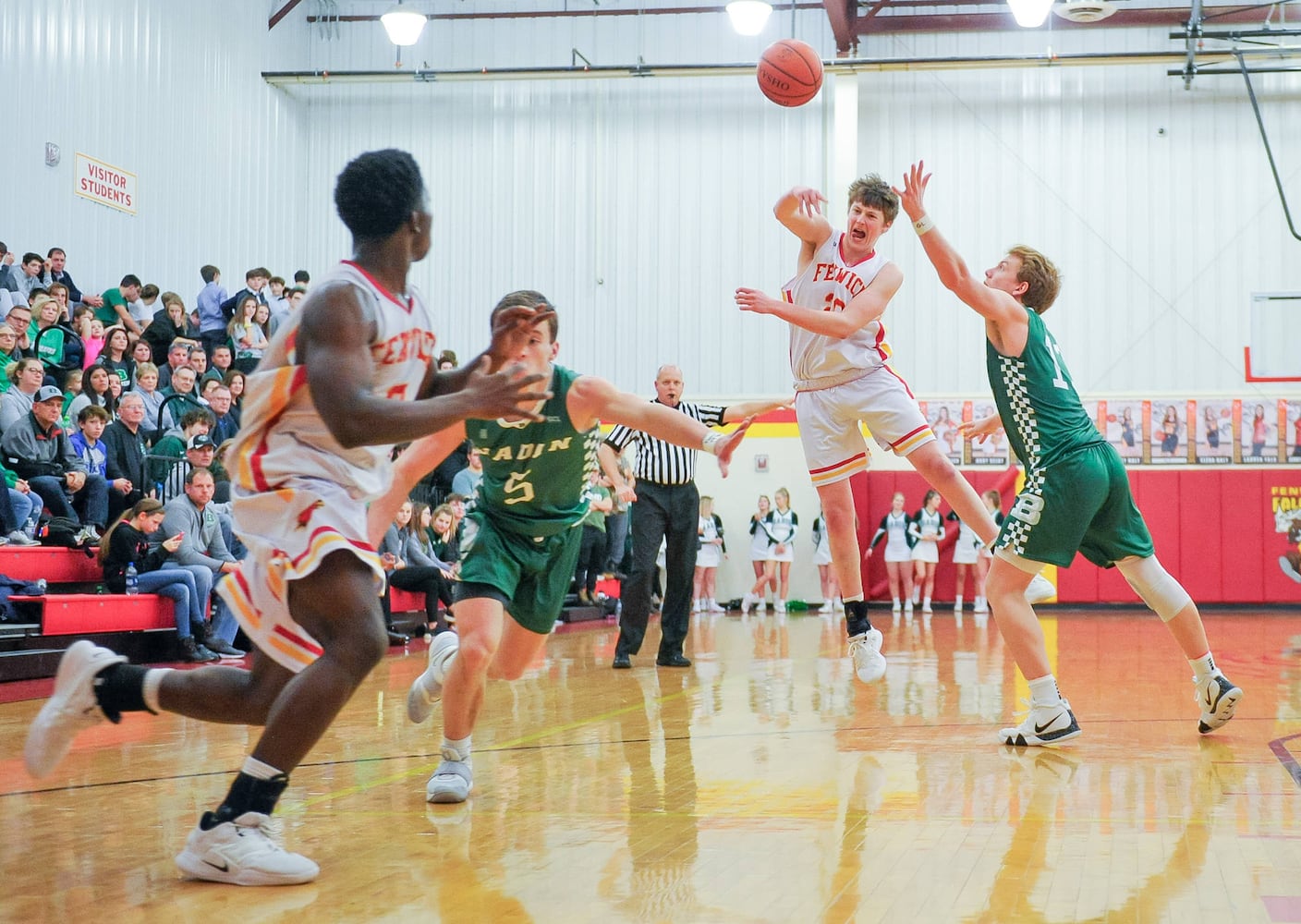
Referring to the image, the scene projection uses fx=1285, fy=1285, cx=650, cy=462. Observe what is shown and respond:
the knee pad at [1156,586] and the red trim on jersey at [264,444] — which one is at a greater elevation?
the red trim on jersey at [264,444]

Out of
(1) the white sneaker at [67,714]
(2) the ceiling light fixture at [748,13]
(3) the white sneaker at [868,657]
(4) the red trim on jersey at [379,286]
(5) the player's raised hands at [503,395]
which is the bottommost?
(3) the white sneaker at [868,657]

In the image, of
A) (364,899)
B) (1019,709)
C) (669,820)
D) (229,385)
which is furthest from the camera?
(229,385)

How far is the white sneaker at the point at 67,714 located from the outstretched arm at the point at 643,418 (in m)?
1.61

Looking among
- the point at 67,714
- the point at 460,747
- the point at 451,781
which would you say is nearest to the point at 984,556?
the point at 460,747

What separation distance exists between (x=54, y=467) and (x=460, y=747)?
6.83m

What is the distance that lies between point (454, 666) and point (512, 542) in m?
0.48

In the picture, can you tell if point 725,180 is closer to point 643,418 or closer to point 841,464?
point 841,464

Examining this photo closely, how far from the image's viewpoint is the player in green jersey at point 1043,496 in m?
5.41

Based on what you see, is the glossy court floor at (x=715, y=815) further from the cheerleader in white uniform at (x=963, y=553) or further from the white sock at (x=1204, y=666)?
the cheerleader in white uniform at (x=963, y=553)

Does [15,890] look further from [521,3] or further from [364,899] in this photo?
[521,3]

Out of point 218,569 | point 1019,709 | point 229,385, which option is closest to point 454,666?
point 1019,709

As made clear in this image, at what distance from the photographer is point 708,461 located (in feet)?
67.7

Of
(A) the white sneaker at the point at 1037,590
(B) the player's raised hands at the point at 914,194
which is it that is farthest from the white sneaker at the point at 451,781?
(B) the player's raised hands at the point at 914,194

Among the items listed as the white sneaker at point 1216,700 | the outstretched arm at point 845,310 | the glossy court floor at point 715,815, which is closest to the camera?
the glossy court floor at point 715,815
